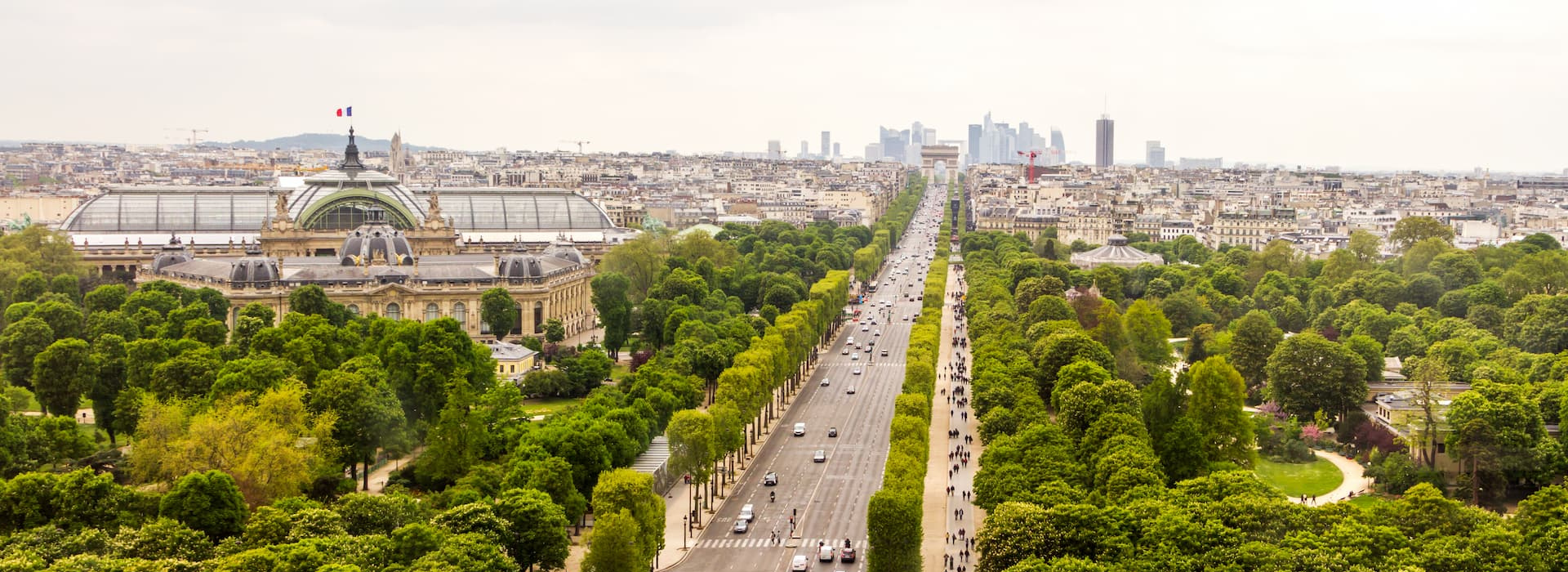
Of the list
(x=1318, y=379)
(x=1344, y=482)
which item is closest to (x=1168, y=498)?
(x=1344, y=482)

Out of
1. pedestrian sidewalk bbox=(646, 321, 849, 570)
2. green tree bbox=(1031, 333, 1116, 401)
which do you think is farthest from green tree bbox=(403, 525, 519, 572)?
green tree bbox=(1031, 333, 1116, 401)

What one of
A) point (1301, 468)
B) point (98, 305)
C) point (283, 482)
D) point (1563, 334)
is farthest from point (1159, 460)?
point (98, 305)

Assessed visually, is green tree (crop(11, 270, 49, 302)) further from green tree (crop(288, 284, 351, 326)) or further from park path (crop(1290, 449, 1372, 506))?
park path (crop(1290, 449, 1372, 506))

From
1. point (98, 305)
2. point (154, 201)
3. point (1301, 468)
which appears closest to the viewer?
point (1301, 468)

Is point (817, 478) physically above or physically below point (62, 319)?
below

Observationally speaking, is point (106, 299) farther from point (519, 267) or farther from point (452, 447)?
point (452, 447)

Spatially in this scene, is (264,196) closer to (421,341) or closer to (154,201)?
(154,201)
